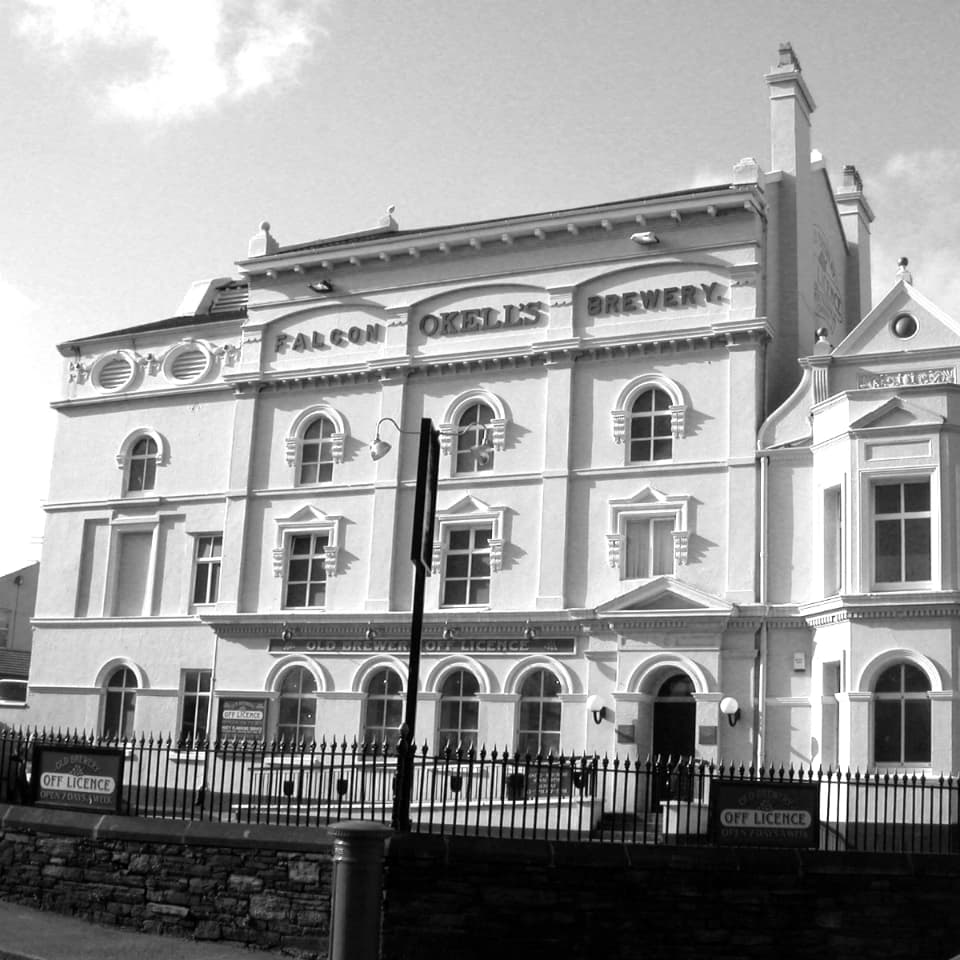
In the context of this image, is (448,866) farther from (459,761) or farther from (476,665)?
(476,665)

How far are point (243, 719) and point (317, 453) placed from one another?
6.60m

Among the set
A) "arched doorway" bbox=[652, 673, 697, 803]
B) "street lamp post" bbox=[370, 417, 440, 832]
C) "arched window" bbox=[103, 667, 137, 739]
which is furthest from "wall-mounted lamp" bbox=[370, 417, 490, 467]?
"street lamp post" bbox=[370, 417, 440, 832]

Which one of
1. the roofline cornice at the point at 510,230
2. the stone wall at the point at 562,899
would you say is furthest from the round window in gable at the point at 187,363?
the stone wall at the point at 562,899

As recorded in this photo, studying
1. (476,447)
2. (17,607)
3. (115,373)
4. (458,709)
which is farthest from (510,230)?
(17,607)

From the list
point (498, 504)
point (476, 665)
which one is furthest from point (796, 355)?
point (476, 665)

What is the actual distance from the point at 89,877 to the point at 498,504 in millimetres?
15776

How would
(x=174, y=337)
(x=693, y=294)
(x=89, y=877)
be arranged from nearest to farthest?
(x=89, y=877) → (x=693, y=294) → (x=174, y=337)

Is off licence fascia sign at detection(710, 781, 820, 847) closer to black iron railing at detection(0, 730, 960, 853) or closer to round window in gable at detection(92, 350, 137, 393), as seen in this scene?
black iron railing at detection(0, 730, 960, 853)

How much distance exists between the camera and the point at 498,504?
31516 millimetres

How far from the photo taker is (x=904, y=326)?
27766 mm

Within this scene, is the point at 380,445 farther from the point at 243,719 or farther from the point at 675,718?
the point at 675,718

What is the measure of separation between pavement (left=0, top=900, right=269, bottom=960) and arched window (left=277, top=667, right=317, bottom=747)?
15.4m

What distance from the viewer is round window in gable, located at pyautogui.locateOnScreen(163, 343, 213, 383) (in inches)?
1427

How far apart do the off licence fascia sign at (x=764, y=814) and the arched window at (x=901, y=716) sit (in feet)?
30.7
